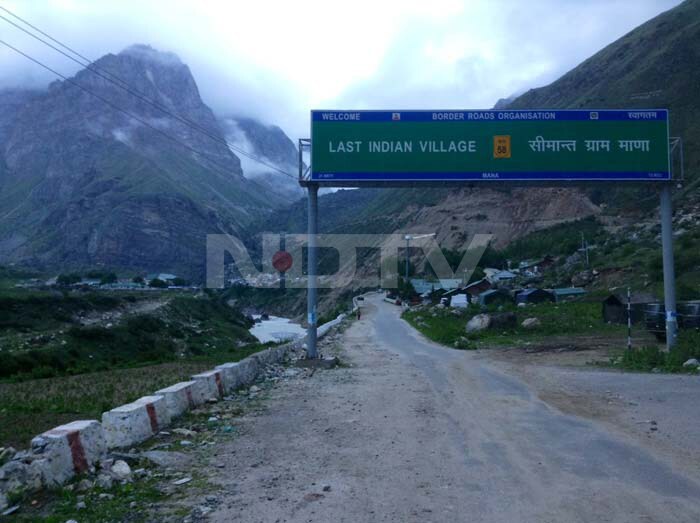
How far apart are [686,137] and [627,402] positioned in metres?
71.9

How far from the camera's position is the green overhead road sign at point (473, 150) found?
1736 centimetres

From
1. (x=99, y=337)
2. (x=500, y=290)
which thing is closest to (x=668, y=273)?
(x=500, y=290)

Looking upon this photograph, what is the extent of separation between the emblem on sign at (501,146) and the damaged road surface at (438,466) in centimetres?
805

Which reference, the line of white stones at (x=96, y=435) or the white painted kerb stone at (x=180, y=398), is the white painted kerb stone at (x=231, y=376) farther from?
the white painted kerb stone at (x=180, y=398)

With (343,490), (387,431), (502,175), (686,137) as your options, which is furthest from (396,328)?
(686,137)

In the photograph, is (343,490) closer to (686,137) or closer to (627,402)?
(627,402)

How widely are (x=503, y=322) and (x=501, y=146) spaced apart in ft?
41.8

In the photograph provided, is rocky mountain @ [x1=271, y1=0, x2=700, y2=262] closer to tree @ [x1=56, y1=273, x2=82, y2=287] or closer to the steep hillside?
the steep hillside

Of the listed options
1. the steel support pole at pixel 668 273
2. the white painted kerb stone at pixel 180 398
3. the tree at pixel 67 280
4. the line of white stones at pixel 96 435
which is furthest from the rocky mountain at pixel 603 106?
the line of white stones at pixel 96 435

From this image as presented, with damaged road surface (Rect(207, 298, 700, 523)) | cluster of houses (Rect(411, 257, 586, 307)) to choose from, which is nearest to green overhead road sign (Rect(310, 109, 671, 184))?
damaged road surface (Rect(207, 298, 700, 523))

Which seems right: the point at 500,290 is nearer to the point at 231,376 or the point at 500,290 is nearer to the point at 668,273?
the point at 668,273

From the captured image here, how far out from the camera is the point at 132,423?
24.9 feet

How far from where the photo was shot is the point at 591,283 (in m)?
44.0

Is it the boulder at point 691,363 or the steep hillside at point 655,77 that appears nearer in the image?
the boulder at point 691,363
